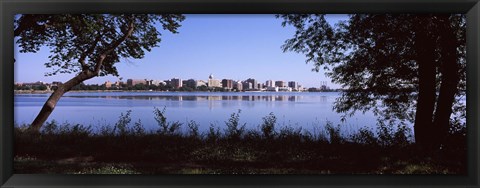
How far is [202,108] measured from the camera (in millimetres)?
6730

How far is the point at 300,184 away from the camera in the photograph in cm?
383

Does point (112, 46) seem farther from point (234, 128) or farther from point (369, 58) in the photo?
point (369, 58)

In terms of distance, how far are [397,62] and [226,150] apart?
297 centimetres

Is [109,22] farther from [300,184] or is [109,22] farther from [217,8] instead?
[300,184]

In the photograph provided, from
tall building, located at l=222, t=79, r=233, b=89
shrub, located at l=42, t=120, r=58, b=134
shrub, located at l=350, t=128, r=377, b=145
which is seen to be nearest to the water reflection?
tall building, located at l=222, t=79, r=233, b=89

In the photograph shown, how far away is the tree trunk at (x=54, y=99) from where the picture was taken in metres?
6.89

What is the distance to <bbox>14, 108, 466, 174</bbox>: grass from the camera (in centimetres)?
579

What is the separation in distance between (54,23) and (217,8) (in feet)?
13.0

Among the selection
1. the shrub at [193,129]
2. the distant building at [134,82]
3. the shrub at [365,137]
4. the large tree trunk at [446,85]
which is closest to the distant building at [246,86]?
the shrub at [193,129]

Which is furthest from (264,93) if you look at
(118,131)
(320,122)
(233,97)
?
(118,131)

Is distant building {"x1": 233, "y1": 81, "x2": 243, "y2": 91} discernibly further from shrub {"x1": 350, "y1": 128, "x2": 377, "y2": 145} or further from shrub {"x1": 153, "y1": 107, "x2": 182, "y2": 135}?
shrub {"x1": 350, "y1": 128, "x2": 377, "y2": 145}

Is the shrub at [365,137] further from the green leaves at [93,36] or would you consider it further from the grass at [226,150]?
the green leaves at [93,36]

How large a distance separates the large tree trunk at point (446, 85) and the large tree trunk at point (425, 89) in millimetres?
108
